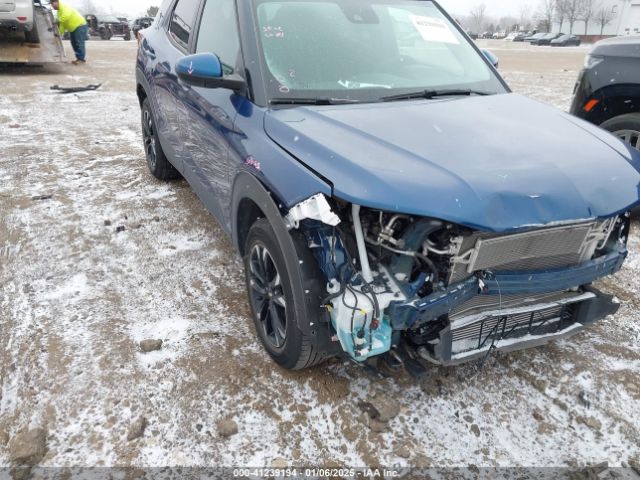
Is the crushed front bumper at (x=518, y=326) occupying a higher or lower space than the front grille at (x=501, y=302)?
lower

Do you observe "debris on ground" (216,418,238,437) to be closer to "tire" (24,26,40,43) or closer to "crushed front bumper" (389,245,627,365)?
"crushed front bumper" (389,245,627,365)

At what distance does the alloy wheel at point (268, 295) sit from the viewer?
234cm

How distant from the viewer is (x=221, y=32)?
2.93 m

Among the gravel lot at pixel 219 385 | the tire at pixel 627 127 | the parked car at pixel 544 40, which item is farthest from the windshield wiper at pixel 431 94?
the parked car at pixel 544 40

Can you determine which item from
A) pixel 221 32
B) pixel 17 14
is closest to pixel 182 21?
pixel 221 32

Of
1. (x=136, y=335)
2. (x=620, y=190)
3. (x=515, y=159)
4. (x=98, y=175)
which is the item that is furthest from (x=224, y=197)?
(x=98, y=175)

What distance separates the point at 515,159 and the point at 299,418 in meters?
1.47

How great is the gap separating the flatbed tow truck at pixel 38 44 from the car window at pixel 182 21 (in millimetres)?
9279

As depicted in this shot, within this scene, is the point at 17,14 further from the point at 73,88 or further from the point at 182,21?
the point at 182,21

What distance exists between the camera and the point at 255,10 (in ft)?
8.71

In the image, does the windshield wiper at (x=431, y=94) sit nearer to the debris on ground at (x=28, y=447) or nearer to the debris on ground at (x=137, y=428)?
the debris on ground at (x=137, y=428)

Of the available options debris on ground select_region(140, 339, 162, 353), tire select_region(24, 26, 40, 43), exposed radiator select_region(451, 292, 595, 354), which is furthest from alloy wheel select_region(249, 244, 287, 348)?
tire select_region(24, 26, 40, 43)

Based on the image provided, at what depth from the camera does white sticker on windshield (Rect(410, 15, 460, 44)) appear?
10.3ft

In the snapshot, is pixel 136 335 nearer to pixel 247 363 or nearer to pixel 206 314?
pixel 206 314
